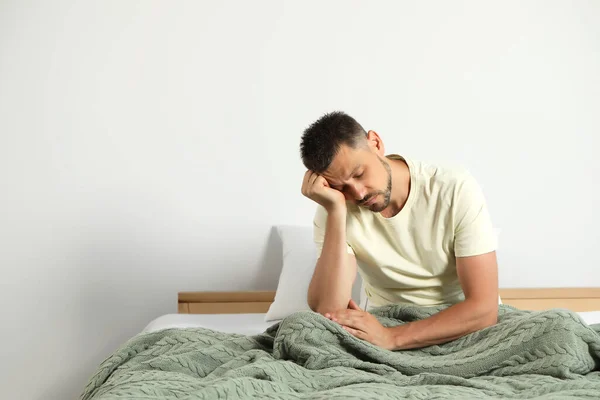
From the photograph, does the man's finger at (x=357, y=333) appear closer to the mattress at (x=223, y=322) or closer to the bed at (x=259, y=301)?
the mattress at (x=223, y=322)

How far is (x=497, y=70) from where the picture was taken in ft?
10.9

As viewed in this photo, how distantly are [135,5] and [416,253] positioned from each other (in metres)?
1.79

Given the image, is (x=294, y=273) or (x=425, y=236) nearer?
(x=425, y=236)

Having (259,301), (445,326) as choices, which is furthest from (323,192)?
(259,301)

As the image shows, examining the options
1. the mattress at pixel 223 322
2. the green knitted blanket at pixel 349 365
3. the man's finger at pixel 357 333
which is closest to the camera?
the green knitted blanket at pixel 349 365

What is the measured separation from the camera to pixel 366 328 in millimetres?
1935

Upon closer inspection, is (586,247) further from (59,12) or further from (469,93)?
(59,12)

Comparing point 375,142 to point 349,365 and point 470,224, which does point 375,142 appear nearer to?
point 470,224

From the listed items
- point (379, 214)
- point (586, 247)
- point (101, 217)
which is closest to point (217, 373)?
point (379, 214)

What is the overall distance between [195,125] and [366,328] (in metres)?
1.57

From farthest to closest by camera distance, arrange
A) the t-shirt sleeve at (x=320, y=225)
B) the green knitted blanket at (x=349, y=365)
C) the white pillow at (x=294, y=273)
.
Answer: the white pillow at (x=294, y=273), the t-shirt sleeve at (x=320, y=225), the green knitted blanket at (x=349, y=365)

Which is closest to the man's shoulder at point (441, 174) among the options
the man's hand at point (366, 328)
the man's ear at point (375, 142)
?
the man's ear at point (375, 142)

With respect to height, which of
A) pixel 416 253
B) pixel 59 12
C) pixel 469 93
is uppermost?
pixel 59 12

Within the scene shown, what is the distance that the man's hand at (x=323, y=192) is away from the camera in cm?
209
